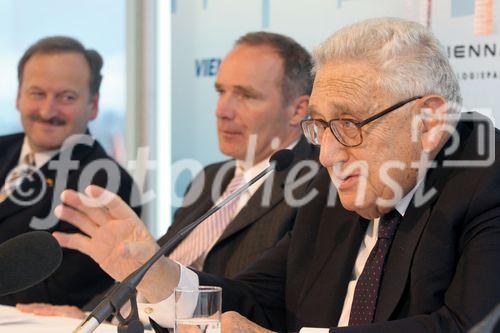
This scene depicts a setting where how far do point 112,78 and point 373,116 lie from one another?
2.84 meters

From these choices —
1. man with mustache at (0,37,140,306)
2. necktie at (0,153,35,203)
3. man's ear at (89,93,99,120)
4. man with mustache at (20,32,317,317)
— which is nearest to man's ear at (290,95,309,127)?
man with mustache at (20,32,317,317)

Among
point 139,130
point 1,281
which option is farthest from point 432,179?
point 139,130

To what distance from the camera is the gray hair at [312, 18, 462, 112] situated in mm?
2133

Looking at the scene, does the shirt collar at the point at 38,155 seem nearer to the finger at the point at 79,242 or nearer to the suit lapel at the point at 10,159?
the suit lapel at the point at 10,159

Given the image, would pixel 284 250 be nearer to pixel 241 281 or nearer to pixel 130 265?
pixel 241 281

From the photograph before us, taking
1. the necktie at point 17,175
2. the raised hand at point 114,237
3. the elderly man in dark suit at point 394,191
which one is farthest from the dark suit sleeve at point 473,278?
the necktie at point 17,175

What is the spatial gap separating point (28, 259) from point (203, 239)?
1341 mm

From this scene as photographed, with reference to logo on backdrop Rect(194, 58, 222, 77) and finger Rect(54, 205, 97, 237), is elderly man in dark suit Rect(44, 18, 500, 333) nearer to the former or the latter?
finger Rect(54, 205, 97, 237)

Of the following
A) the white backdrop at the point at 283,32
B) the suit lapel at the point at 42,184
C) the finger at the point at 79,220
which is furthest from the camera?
the suit lapel at the point at 42,184

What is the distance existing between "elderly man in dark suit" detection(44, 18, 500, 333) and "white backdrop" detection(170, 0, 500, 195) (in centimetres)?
112

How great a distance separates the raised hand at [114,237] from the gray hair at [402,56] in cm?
66

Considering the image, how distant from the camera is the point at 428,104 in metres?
2.14

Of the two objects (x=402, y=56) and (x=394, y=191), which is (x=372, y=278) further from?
(x=402, y=56)

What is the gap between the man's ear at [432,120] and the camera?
2141 mm
